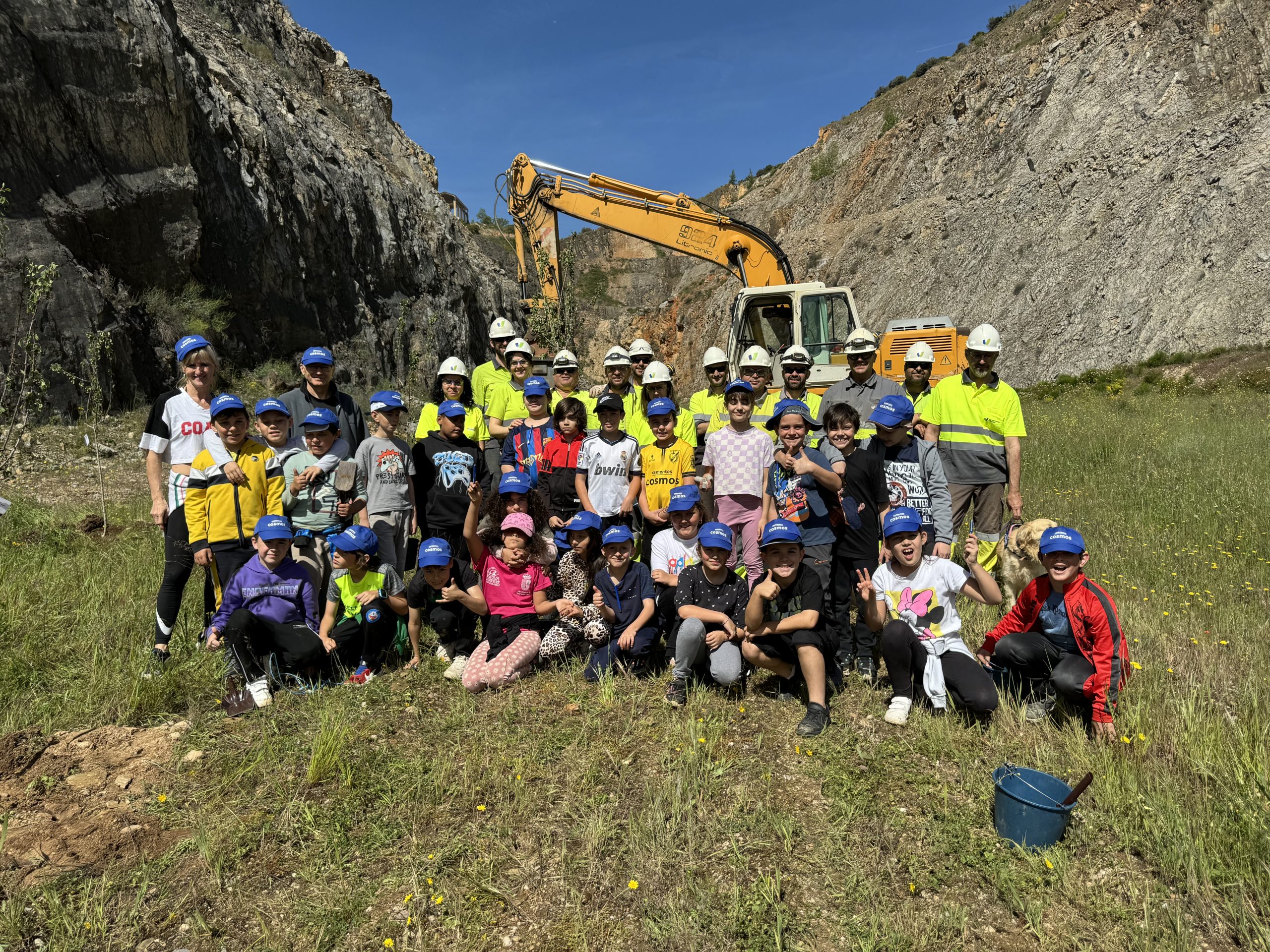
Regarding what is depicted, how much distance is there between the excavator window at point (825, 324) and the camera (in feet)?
32.6

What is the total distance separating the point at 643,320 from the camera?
4619 cm

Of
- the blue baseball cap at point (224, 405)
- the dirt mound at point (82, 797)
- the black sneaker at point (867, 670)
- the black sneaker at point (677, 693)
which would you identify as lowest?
the black sneaker at point (867, 670)

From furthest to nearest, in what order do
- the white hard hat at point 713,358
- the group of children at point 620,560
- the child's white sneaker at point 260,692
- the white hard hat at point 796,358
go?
the white hard hat at point 713,358, the white hard hat at point 796,358, the child's white sneaker at point 260,692, the group of children at point 620,560

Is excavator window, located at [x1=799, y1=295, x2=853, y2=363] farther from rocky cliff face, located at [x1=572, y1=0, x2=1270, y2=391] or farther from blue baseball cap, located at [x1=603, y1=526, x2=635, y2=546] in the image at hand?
rocky cliff face, located at [x1=572, y1=0, x2=1270, y2=391]

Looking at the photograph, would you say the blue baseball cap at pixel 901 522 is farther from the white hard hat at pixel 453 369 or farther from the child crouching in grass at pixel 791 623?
→ the white hard hat at pixel 453 369

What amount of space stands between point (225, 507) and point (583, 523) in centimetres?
231

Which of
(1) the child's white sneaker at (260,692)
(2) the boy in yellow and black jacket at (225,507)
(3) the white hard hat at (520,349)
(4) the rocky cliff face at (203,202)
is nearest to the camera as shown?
(1) the child's white sneaker at (260,692)

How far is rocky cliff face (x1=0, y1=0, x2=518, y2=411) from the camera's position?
449 inches

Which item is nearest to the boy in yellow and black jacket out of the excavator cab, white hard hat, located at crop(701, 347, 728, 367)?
white hard hat, located at crop(701, 347, 728, 367)

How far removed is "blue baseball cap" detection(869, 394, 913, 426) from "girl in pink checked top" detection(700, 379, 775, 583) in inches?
31.8

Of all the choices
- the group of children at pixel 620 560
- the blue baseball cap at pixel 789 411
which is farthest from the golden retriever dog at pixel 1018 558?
the blue baseball cap at pixel 789 411

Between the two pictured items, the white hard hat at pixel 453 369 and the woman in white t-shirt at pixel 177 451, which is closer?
the woman in white t-shirt at pixel 177 451

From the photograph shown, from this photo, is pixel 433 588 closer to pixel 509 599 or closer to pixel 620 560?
pixel 509 599

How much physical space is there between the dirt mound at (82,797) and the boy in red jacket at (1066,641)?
4.37m
